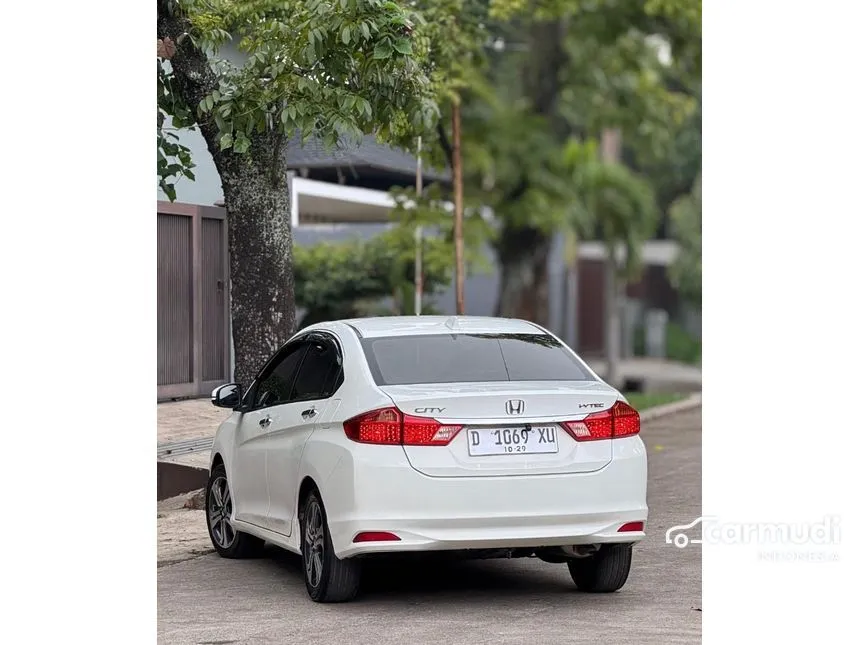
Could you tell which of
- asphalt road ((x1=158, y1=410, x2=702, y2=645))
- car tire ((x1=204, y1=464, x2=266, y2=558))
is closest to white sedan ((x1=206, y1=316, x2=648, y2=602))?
asphalt road ((x1=158, y1=410, x2=702, y2=645))

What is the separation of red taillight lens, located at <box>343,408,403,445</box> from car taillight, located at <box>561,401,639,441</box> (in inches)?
33.6

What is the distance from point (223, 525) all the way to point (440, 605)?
2365 mm

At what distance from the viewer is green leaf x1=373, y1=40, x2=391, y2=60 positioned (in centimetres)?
1039

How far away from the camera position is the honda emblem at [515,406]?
8312mm

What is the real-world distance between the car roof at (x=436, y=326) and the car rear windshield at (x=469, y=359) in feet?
0.24

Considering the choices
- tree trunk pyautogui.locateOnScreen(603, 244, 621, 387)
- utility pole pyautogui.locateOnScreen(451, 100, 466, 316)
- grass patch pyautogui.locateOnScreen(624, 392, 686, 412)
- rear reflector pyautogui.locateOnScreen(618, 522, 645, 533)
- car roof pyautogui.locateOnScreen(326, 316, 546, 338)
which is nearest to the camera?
rear reflector pyautogui.locateOnScreen(618, 522, 645, 533)

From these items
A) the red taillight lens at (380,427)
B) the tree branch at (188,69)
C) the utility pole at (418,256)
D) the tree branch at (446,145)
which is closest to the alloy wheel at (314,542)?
the red taillight lens at (380,427)

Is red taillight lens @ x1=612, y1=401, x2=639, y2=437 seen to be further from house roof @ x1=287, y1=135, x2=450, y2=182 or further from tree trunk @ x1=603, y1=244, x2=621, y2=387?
tree trunk @ x1=603, y1=244, x2=621, y2=387

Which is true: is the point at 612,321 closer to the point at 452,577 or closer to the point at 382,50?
the point at 382,50

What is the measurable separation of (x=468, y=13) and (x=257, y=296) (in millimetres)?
6623

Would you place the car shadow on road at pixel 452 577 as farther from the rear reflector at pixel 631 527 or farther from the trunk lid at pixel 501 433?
the rear reflector at pixel 631 527

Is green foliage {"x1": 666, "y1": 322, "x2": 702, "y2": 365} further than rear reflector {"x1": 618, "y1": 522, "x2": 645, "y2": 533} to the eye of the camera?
Yes
